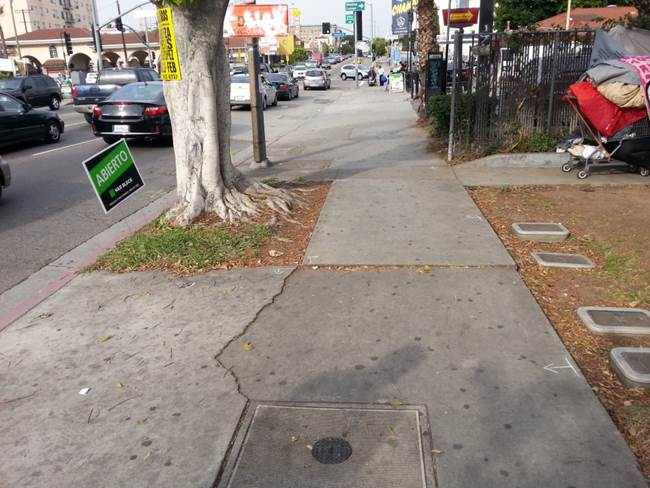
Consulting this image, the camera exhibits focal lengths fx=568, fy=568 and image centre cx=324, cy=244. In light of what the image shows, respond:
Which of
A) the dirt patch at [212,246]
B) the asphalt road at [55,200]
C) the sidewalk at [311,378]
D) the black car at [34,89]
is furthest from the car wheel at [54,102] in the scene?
the sidewalk at [311,378]

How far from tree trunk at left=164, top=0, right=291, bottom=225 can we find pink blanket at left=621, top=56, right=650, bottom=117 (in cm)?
526

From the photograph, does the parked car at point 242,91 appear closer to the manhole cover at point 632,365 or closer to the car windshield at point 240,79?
the car windshield at point 240,79

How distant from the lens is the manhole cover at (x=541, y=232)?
6.23 meters

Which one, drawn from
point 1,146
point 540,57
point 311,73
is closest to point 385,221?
point 540,57

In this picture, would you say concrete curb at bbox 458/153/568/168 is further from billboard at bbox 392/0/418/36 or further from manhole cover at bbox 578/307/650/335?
billboard at bbox 392/0/418/36

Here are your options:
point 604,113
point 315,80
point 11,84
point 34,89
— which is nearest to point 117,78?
point 11,84

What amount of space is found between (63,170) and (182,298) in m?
7.87

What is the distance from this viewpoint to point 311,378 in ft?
12.2

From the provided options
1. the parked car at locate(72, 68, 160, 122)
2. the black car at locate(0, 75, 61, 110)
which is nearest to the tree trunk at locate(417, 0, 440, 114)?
the parked car at locate(72, 68, 160, 122)

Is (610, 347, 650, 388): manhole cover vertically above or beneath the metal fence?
beneath

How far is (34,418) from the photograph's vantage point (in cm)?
345

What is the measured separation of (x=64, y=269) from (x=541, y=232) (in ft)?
17.3

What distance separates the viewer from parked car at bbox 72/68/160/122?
20375 mm

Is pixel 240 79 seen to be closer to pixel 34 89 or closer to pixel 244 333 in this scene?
pixel 34 89
